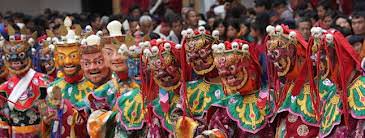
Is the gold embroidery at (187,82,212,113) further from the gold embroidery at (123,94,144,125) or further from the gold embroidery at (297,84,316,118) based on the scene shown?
the gold embroidery at (297,84,316,118)

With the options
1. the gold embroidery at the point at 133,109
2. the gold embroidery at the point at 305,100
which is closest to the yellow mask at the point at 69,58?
the gold embroidery at the point at 133,109

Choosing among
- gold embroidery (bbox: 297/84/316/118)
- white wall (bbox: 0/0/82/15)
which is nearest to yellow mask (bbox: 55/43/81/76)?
gold embroidery (bbox: 297/84/316/118)

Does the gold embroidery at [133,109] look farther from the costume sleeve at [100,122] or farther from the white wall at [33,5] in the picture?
the white wall at [33,5]

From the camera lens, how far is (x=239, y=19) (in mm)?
11273

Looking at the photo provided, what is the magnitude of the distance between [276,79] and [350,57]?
27.9 inches

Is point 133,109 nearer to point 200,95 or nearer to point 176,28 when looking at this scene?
point 200,95

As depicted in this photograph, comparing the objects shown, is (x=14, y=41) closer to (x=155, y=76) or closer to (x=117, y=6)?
(x=155, y=76)

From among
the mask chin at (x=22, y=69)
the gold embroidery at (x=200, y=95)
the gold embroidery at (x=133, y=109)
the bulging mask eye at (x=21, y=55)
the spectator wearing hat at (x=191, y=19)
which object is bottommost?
the gold embroidery at (x=133, y=109)

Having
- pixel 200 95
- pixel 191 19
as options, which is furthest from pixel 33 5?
pixel 200 95

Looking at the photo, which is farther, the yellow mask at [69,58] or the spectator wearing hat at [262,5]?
the spectator wearing hat at [262,5]

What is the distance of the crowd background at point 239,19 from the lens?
9.88m

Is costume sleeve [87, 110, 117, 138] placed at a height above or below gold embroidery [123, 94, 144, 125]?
below

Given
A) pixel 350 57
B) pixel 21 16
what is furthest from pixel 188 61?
pixel 21 16

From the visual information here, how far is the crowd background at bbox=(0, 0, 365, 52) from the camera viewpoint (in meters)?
9.88
